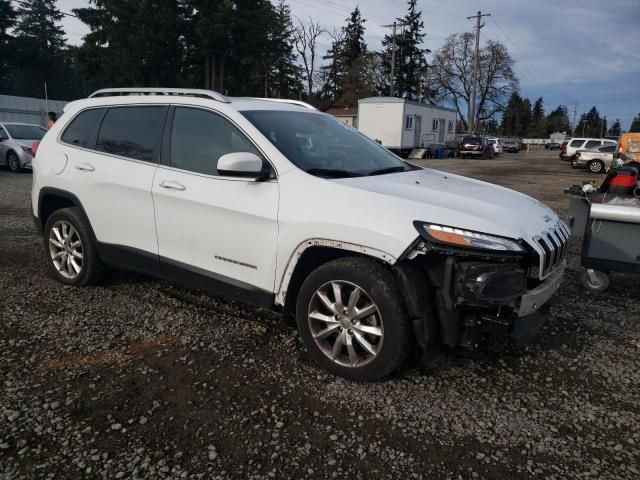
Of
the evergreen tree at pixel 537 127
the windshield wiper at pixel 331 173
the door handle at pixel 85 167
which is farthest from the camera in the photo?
the evergreen tree at pixel 537 127

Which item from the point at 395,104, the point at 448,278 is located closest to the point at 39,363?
the point at 448,278

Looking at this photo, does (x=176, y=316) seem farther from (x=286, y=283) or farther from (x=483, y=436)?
(x=483, y=436)

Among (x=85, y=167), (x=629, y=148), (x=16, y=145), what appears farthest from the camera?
(x=16, y=145)

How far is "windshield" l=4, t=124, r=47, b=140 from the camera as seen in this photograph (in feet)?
47.3

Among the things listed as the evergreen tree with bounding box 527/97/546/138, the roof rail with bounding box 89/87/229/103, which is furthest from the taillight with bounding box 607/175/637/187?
the evergreen tree with bounding box 527/97/546/138

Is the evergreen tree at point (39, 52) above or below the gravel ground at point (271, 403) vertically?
above

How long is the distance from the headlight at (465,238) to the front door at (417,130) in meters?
30.9

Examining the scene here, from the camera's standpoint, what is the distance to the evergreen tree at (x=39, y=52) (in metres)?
54.2

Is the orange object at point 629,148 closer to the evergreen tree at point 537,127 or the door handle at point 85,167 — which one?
the door handle at point 85,167

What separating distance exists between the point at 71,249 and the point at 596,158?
27.3 m

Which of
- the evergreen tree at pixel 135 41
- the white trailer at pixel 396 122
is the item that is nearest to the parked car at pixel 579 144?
the white trailer at pixel 396 122

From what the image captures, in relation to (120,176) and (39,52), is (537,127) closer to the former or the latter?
(39,52)

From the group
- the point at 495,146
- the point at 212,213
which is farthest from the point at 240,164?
the point at 495,146

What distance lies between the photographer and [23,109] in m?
29.0
